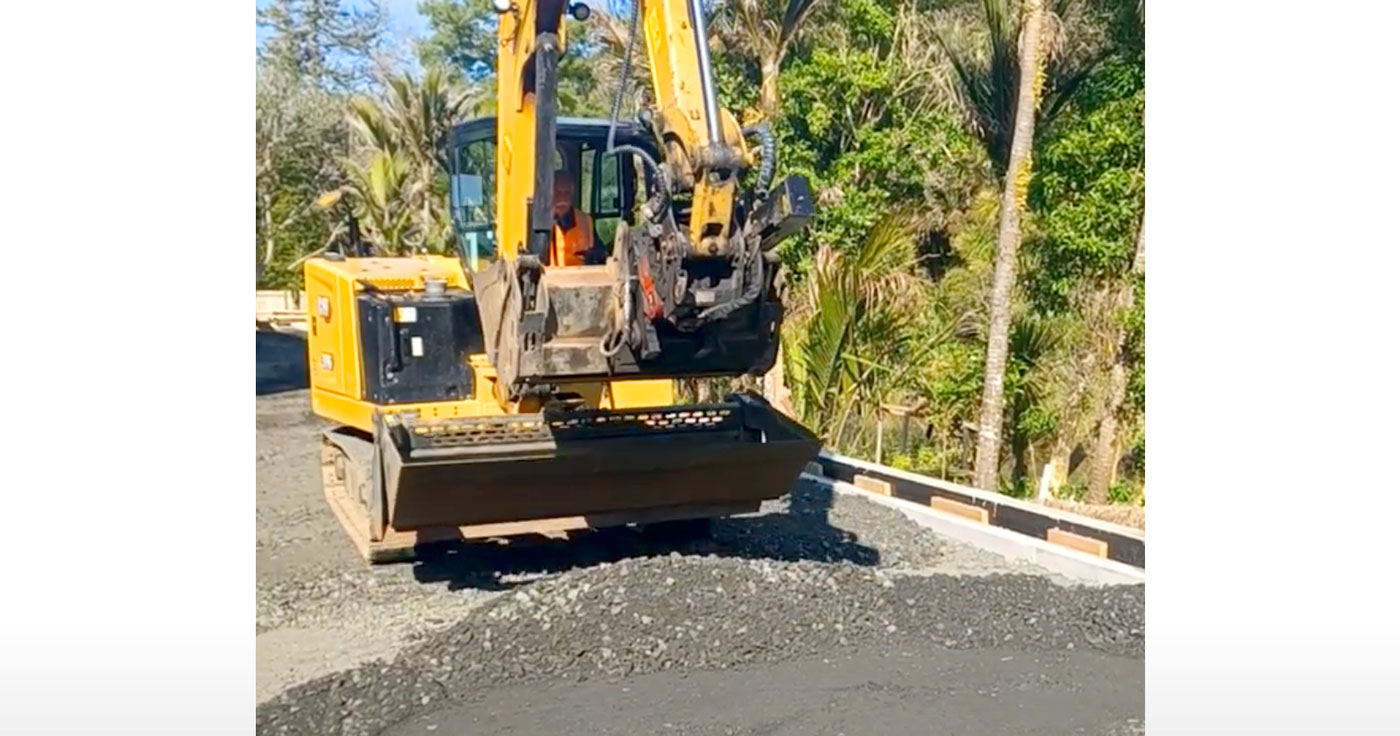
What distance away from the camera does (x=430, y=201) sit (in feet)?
42.1

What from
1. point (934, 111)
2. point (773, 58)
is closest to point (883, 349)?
point (934, 111)

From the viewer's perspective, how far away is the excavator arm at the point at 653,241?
505 cm

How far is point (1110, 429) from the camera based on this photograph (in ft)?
32.2

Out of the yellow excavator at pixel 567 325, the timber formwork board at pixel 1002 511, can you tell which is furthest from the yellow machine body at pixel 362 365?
the timber formwork board at pixel 1002 511

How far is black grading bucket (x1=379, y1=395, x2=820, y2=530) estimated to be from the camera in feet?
19.6

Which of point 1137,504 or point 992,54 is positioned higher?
point 992,54

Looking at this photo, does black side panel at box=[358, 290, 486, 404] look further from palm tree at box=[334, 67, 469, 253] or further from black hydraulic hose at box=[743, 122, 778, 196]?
palm tree at box=[334, 67, 469, 253]

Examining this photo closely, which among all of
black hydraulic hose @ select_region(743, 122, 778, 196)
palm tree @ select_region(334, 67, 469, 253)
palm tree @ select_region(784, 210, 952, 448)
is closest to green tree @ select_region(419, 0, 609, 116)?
palm tree @ select_region(334, 67, 469, 253)

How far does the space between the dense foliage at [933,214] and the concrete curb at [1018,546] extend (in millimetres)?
2384

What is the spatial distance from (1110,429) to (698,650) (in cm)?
555

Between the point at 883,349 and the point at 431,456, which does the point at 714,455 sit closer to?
the point at 431,456

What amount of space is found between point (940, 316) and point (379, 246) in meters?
5.48

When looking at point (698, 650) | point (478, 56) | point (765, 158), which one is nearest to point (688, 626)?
point (698, 650)

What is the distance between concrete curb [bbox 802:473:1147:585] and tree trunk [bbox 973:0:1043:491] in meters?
1.79
